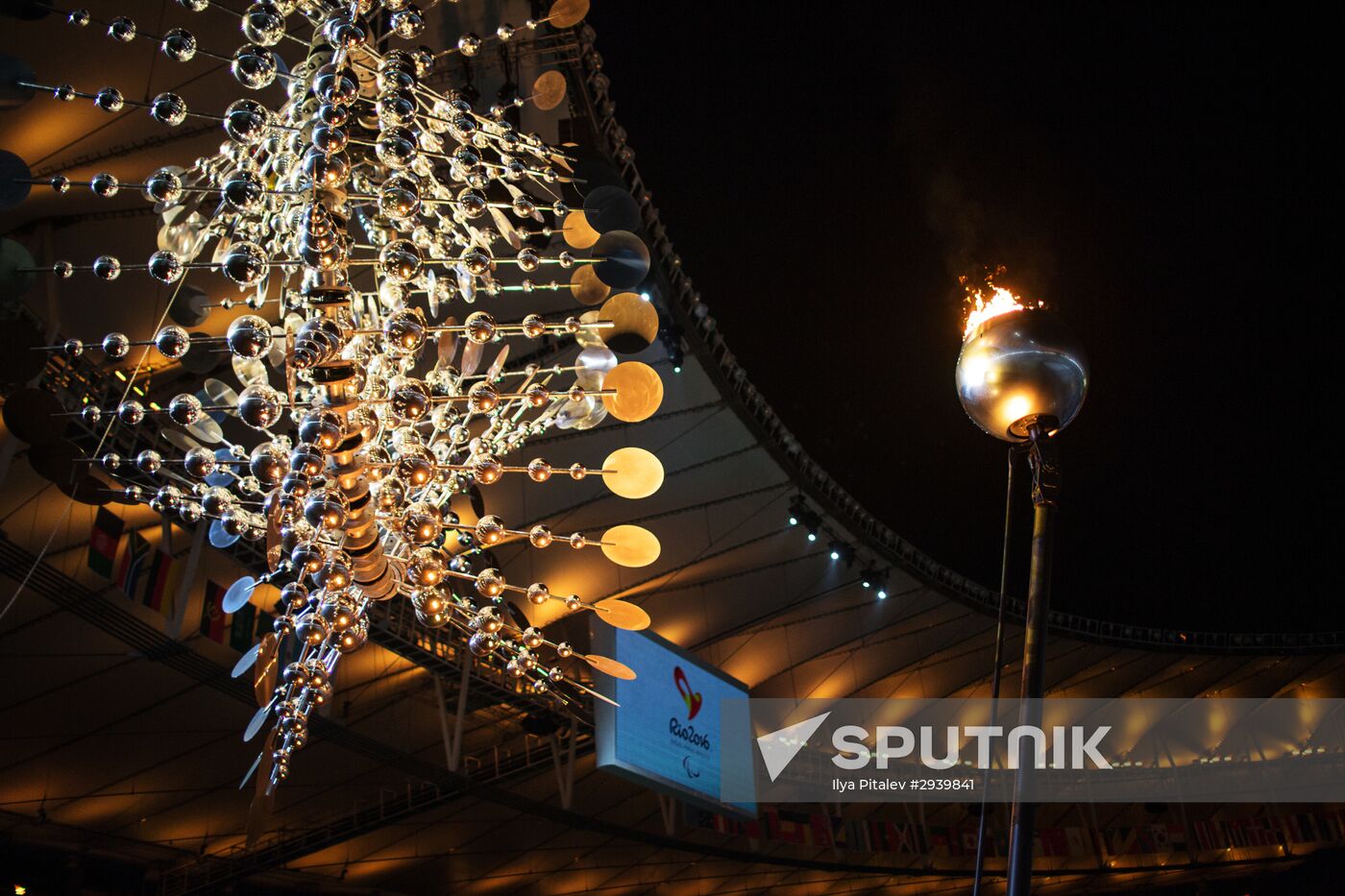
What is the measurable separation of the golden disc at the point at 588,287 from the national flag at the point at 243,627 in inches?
340

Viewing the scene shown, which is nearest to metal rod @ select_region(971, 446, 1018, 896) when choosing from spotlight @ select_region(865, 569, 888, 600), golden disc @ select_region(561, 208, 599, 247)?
golden disc @ select_region(561, 208, 599, 247)

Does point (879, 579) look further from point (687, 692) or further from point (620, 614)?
point (620, 614)

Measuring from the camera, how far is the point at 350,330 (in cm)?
211

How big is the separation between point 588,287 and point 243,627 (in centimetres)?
894

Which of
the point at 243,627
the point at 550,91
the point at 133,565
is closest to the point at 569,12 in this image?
the point at 550,91

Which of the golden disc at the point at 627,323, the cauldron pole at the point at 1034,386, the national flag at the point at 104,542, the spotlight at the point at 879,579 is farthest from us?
the spotlight at the point at 879,579

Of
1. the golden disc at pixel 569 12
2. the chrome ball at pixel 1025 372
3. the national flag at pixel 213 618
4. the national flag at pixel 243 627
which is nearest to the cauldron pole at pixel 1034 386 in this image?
the chrome ball at pixel 1025 372

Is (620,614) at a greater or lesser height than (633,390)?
lesser

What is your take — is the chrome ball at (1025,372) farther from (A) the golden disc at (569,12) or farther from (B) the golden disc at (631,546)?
(A) the golden disc at (569,12)

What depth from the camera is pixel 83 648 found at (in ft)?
36.1

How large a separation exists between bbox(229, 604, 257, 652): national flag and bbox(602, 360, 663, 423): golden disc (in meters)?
8.71

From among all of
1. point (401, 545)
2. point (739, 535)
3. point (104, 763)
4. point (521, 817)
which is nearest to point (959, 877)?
point (521, 817)

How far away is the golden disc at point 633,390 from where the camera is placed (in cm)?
261

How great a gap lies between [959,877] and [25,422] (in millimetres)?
27468
